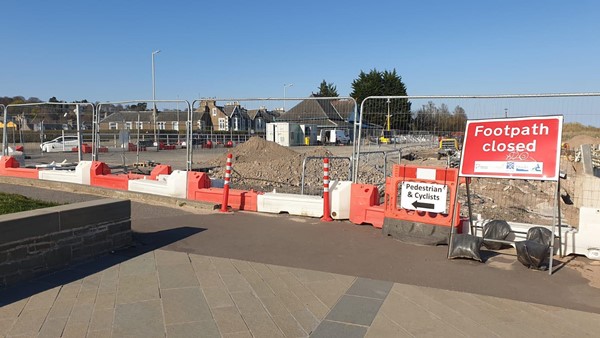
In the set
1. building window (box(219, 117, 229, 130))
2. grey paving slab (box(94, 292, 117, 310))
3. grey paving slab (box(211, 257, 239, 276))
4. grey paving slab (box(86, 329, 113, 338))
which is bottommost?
grey paving slab (box(211, 257, 239, 276))

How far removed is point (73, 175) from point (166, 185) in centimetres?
380

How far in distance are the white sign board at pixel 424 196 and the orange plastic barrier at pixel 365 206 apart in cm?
84

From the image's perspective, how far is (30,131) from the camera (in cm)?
1792

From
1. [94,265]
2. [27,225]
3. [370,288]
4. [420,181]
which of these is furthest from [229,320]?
[420,181]

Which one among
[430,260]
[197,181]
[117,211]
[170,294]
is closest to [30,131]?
[197,181]

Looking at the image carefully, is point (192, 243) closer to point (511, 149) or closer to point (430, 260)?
point (430, 260)

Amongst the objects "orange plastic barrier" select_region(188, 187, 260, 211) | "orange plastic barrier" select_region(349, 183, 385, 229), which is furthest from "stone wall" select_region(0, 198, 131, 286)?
"orange plastic barrier" select_region(349, 183, 385, 229)

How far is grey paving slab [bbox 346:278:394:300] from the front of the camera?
4.63m

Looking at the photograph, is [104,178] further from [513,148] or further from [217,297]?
[513,148]

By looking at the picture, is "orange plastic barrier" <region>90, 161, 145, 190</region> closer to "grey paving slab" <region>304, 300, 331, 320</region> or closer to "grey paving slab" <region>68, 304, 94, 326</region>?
"grey paving slab" <region>68, 304, 94, 326</region>

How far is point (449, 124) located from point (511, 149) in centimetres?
294


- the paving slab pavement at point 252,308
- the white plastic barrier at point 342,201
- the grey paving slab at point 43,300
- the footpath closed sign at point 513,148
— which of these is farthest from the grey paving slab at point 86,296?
the footpath closed sign at point 513,148

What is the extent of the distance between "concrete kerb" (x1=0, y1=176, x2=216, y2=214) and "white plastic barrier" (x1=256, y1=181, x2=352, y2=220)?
1.25 meters

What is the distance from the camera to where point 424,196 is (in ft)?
22.8
